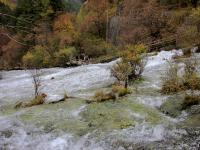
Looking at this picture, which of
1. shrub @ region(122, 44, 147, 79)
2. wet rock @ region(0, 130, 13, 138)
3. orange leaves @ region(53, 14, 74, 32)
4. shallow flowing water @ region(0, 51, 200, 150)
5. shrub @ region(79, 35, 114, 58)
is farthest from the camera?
orange leaves @ region(53, 14, 74, 32)

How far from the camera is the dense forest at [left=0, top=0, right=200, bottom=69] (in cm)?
3394

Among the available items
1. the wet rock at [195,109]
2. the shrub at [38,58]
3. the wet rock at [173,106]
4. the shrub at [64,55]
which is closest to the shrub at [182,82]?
the wet rock at [173,106]

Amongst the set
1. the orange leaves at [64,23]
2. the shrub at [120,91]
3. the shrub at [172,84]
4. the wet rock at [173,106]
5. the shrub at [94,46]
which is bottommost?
the shrub at [94,46]

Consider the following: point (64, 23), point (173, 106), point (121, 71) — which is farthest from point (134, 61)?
point (64, 23)

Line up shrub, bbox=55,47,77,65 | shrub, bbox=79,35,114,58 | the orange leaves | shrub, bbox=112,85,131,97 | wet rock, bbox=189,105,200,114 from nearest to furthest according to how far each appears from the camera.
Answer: wet rock, bbox=189,105,200,114, shrub, bbox=112,85,131,97, shrub, bbox=55,47,77,65, shrub, bbox=79,35,114,58, the orange leaves

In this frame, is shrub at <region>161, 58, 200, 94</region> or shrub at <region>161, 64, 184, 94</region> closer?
shrub at <region>161, 58, 200, 94</region>

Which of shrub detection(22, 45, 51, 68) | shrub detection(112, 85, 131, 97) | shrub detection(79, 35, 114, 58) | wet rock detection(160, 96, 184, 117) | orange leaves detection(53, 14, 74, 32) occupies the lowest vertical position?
shrub detection(22, 45, 51, 68)

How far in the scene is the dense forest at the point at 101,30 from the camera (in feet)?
Result: 111

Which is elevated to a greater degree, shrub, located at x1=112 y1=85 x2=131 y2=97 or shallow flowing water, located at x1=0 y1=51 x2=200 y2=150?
shrub, located at x1=112 y1=85 x2=131 y2=97

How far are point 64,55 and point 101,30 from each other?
6367mm

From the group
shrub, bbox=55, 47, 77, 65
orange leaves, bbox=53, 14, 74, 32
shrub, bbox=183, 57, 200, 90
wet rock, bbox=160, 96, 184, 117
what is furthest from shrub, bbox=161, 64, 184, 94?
orange leaves, bbox=53, 14, 74, 32

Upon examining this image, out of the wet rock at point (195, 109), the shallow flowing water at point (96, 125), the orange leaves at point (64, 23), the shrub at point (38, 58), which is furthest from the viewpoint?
the orange leaves at point (64, 23)

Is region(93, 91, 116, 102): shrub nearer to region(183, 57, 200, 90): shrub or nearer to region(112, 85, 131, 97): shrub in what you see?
region(112, 85, 131, 97): shrub

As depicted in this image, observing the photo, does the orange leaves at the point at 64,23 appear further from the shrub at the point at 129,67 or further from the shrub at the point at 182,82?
the shrub at the point at 182,82
